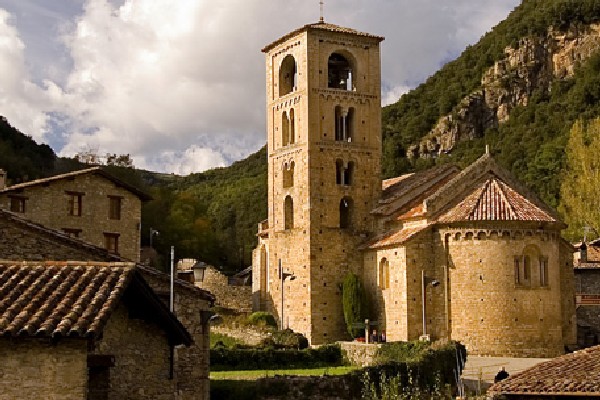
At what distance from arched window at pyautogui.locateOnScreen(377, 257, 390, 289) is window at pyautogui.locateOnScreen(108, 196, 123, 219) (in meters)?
14.1

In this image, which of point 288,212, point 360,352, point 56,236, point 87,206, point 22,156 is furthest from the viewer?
point 22,156

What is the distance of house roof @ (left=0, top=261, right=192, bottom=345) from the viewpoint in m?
12.9

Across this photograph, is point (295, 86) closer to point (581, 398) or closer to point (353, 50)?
point (353, 50)

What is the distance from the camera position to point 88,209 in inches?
1457

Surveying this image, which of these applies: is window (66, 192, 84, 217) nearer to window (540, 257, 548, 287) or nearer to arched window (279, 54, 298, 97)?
arched window (279, 54, 298, 97)

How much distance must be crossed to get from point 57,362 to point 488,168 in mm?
34943

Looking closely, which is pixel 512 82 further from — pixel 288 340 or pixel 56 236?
pixel 56 236

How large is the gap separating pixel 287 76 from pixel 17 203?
21060mm

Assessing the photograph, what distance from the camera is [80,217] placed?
36.6 meters

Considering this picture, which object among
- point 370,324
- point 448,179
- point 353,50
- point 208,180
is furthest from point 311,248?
point 208,180

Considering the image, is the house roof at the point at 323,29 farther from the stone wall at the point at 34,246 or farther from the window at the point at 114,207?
the stone wall at the point at 34,246

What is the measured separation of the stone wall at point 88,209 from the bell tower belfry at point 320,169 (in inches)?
443

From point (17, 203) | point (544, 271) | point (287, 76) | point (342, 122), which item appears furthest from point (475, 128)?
point (17, 203)

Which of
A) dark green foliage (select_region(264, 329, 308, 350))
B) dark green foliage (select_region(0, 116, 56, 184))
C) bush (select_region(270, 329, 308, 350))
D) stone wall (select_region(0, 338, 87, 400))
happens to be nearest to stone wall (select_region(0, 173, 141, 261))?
dark green foliage (select_region(264, 329, 308, 350))
